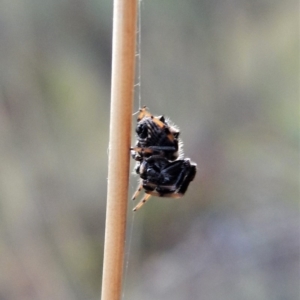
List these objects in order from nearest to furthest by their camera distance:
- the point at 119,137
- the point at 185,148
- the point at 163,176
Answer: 1. the point at 119,137
2. the point at 163,176
3. the point at 185,148

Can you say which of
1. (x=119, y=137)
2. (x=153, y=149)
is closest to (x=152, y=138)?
(x=153, y=149)

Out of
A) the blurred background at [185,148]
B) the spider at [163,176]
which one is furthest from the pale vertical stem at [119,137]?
the blurred background at [185,148]

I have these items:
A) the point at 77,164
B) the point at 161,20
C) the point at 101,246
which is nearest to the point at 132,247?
the point at 101,246

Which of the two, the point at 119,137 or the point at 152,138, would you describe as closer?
the point at 119,137

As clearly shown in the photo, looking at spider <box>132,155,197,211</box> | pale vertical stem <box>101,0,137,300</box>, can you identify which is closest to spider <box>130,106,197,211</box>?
spider <box>132,155,197,211</box>

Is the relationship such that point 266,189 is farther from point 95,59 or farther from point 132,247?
point 95,59

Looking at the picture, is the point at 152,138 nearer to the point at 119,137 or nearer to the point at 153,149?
the point at 153,149

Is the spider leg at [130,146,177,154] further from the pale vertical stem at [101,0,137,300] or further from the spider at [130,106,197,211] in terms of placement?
the pale vertical stem at [101,0,137,300]
